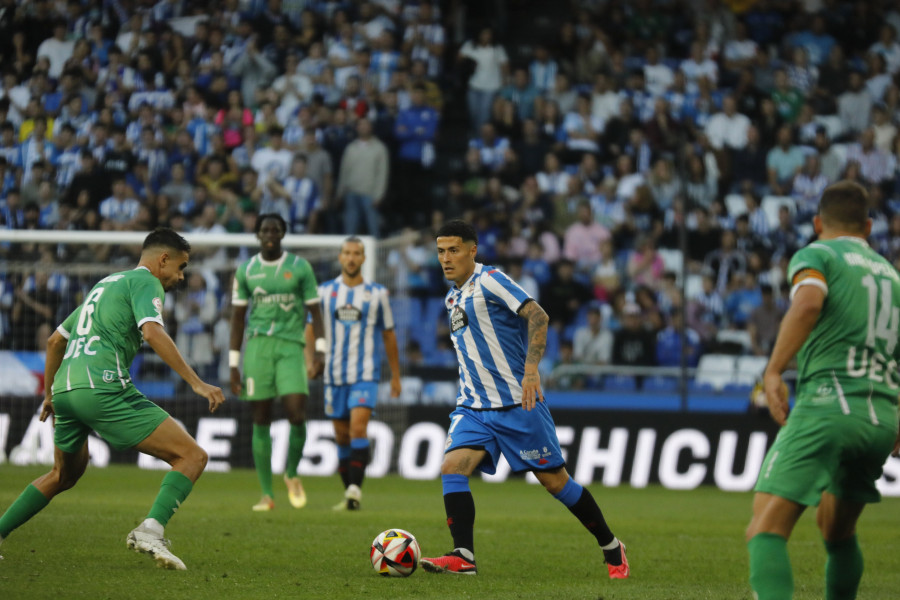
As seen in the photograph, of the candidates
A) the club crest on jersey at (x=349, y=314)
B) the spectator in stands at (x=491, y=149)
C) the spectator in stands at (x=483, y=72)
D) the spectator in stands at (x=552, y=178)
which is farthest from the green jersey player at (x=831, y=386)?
the spectator in stands at (x=483, y=72)

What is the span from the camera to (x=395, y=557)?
23.6ft

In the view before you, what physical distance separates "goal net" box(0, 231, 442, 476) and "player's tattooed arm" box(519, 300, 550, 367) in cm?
865

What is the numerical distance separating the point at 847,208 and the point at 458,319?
292cm

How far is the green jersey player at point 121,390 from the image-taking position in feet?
22.3

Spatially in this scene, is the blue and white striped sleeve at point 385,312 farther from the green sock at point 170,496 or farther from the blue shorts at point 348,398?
the green sock at point 170,496

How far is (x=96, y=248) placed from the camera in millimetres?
16547

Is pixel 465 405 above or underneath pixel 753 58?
underneath

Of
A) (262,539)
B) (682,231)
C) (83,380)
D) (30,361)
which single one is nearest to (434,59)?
(682,231)

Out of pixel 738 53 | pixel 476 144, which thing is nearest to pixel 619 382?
pixel 476 144

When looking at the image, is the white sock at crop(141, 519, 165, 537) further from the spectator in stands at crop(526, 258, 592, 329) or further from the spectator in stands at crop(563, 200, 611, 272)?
the spectator in stands at crop(563, 200, 611, 272)

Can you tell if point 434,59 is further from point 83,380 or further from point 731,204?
point 83,380

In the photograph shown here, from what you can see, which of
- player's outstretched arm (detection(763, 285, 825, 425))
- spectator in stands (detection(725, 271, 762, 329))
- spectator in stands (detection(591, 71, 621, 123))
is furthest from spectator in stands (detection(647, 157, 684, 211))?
player's outstretched arm (detection(763, 285, 825, 425))

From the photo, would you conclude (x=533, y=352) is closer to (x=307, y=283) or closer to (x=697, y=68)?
(x=307, y=283)

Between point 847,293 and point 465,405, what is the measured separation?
3013mm
